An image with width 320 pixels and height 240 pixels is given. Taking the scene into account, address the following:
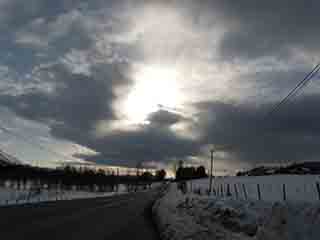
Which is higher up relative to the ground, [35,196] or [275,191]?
[275,191]

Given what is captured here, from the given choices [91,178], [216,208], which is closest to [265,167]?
[91,178]

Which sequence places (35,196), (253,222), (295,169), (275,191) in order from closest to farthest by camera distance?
(253,222)
(275,191)
(35,196)
(295,169)

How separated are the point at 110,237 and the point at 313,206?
8.49 meters

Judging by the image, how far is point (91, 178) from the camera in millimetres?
193875

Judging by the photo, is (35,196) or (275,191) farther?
(35,196)

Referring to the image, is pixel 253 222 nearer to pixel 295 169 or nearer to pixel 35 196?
pixel 35 196

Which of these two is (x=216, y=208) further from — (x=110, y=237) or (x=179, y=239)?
(x=110, y=237)

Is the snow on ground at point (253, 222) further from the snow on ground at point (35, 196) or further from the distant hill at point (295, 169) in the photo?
the distant hill at point (295, 169)

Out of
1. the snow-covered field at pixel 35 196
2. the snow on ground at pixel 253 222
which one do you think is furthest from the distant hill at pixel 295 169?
the snow on ground at pixel 253 222

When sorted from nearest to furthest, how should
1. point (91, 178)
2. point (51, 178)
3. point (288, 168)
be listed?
point (288, 168), point (51, 178), point (91, 178)

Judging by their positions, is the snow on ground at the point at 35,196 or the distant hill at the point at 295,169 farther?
the distant hill at the point at 295,169

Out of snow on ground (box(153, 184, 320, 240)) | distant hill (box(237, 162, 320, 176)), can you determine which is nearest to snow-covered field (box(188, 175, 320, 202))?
snow on ground (box(153, 184, 320, 240))

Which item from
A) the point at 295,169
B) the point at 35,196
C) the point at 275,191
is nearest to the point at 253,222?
the point at 275,191

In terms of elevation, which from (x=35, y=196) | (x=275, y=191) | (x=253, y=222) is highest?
(x=253, y=222)
